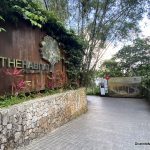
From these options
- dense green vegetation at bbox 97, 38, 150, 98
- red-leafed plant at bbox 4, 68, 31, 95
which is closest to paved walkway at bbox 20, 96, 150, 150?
red-leafed plant at bbox 4, 68, 31, 95

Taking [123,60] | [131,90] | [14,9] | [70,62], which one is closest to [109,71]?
[123,60]

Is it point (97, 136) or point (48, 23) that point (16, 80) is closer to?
point (97, 136)

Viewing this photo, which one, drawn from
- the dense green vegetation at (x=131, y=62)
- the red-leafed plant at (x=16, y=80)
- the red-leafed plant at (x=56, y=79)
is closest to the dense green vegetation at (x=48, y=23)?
the red-leafed plant at (x=56, y=79)

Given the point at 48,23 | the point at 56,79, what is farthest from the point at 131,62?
the point at 48,23

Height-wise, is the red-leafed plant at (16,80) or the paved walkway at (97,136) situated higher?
the red-leafed plant at (16,80)

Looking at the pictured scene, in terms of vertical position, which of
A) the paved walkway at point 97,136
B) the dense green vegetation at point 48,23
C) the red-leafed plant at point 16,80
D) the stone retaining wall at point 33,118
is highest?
the dense green vegetation at point 48,23

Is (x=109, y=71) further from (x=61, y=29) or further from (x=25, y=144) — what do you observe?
(x=25, y=144)

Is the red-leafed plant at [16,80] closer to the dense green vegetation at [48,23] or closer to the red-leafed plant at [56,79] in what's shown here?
the dense green vegetation at [48,23]

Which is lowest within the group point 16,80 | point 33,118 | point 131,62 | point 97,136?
point 97,136

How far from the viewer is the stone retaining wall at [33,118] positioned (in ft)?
17.4

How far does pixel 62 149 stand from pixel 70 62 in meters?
5.50

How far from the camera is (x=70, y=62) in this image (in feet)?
35.3

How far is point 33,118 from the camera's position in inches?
254

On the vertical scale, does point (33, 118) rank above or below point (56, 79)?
below
